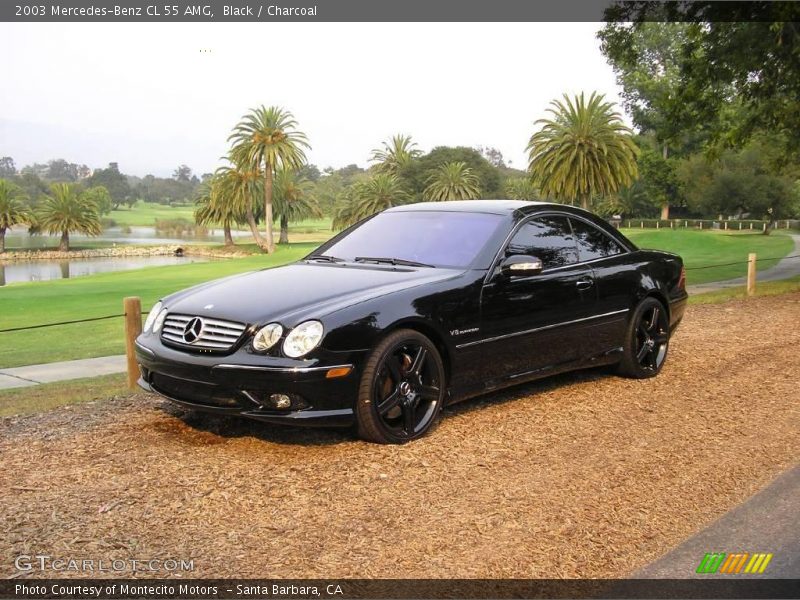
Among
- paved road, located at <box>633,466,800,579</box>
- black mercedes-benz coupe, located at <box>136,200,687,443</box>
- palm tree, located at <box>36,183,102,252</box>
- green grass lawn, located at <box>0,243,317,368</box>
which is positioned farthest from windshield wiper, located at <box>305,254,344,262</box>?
palm tree, located at <box>36,183,102,252</box>

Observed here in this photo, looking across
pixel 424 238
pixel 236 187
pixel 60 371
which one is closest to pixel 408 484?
pixel 424 238

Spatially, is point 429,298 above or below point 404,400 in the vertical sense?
above

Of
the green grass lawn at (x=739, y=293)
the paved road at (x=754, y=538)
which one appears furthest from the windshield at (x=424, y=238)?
the green grass lawn at (x=739, y=293)

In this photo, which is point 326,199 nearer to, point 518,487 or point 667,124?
point 667,124

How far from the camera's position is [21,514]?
4.70 m

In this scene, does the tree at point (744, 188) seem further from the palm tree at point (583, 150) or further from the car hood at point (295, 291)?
the car hood at point (295, 291)

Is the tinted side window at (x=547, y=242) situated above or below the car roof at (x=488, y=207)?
below

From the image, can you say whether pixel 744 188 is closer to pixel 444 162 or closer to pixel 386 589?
pixel 444 162

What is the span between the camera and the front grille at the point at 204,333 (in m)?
5.73

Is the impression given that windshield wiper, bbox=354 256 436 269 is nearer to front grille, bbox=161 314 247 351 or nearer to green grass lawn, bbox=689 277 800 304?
front grille, bbox=161 314 247 351

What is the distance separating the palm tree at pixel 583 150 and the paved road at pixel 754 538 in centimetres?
4961

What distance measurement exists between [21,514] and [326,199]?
164000mm

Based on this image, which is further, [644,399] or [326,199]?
[326,199]

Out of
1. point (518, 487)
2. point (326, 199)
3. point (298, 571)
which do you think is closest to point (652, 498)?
point (518, 487)
